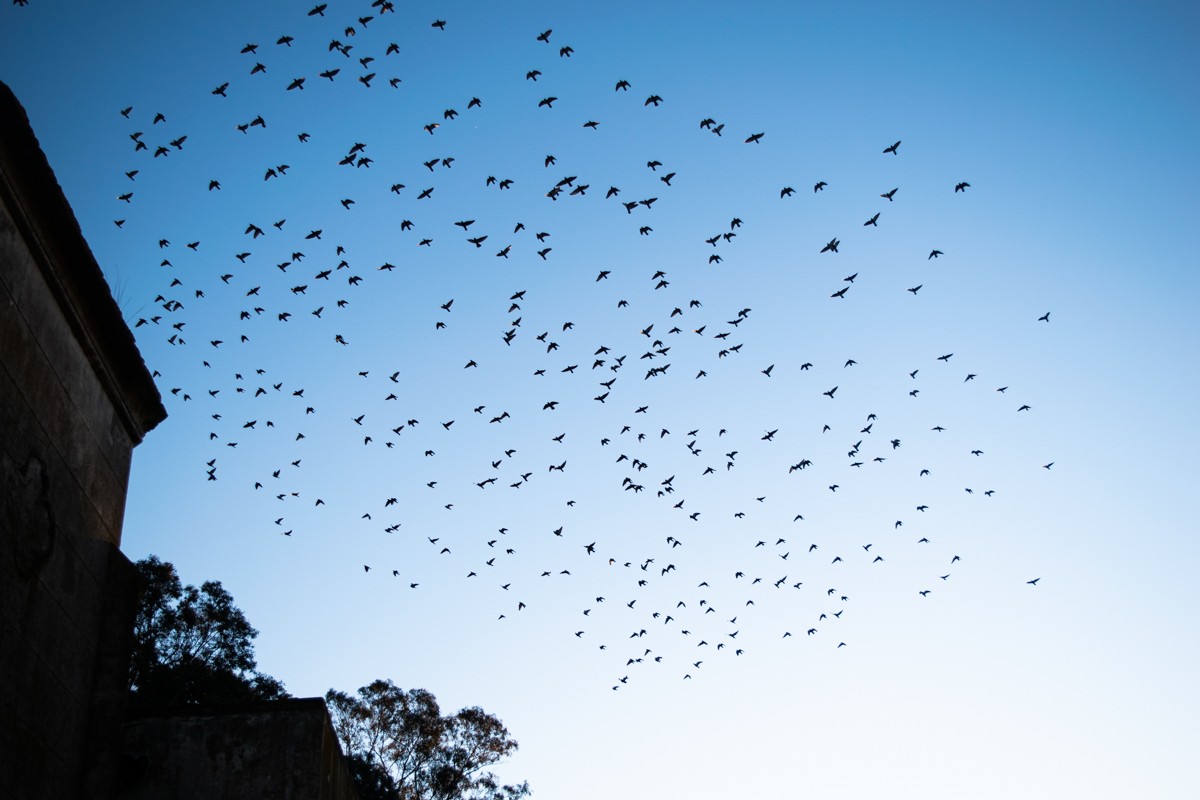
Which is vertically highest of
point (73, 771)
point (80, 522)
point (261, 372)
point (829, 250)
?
point (261, 372)

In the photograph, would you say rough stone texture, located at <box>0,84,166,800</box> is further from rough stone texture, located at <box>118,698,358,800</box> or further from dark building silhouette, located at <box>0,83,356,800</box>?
rough stone texture, located at <box>118,698,358,800</box>

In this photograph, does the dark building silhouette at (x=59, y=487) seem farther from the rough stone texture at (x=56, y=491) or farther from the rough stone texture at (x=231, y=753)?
the rough stone texture at (x=231, y=753)

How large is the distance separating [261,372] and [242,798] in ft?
28.0

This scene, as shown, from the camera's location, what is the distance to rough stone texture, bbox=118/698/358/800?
12227 millimetres

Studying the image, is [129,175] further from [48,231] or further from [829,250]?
[829,250]

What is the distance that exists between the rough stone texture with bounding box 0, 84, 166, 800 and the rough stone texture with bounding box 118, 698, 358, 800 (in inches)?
126

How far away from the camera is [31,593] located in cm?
811

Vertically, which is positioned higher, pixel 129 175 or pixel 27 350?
pixel 129 175

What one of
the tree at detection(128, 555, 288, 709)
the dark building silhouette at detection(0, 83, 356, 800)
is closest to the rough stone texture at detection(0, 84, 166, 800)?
the dark building silhouette at detection(0, 83, 356, 800)

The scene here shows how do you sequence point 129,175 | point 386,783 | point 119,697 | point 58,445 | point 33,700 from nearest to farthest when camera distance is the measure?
point 33,700 < point 58,445 < point 119,697 < point 129,175 < point 386,783

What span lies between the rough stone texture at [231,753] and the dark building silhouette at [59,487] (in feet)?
10.2

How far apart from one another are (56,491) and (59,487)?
0.08m

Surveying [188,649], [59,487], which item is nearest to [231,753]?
[59,487]

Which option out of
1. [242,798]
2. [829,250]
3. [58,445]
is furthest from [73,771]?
[829,250]
